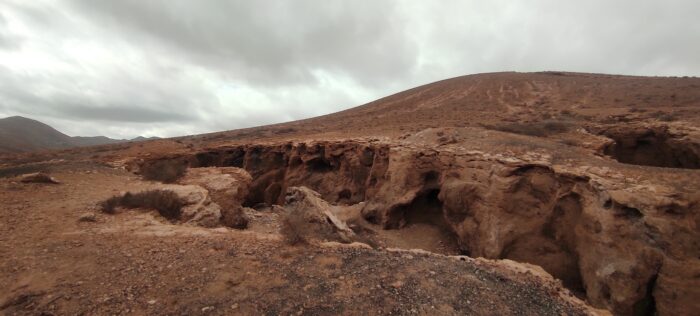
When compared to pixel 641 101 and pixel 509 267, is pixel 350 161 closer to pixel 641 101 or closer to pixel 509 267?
pixel 509 267

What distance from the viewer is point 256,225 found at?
42.3 ft

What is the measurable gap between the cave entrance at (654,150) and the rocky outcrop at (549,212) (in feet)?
16.8

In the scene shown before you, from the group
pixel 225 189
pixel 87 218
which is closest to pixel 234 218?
pixel 225 189

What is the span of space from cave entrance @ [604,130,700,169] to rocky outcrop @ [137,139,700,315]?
5.13m

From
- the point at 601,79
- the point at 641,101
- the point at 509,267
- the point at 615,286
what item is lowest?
the point at 615,286

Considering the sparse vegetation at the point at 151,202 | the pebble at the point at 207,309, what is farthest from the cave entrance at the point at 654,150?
the sparse vegetation at the point at 151,202

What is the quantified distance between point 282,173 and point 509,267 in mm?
18036

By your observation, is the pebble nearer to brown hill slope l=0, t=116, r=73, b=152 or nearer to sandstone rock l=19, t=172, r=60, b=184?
sandstone rock l=19, t=172, r=60, b=184


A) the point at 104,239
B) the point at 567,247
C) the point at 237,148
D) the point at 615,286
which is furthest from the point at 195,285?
the point at 237,148

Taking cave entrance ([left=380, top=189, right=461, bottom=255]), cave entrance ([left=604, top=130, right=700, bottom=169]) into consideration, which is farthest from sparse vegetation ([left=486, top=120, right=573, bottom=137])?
cave entrance ([left=380, top=189, right=461, bottom=255])

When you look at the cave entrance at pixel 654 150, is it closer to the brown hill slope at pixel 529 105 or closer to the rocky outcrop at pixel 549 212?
the brown hill slope at pixel 529 105

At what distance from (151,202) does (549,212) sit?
12067 mm

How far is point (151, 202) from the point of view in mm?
9398

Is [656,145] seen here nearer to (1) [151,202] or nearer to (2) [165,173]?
(1) [151,202]
